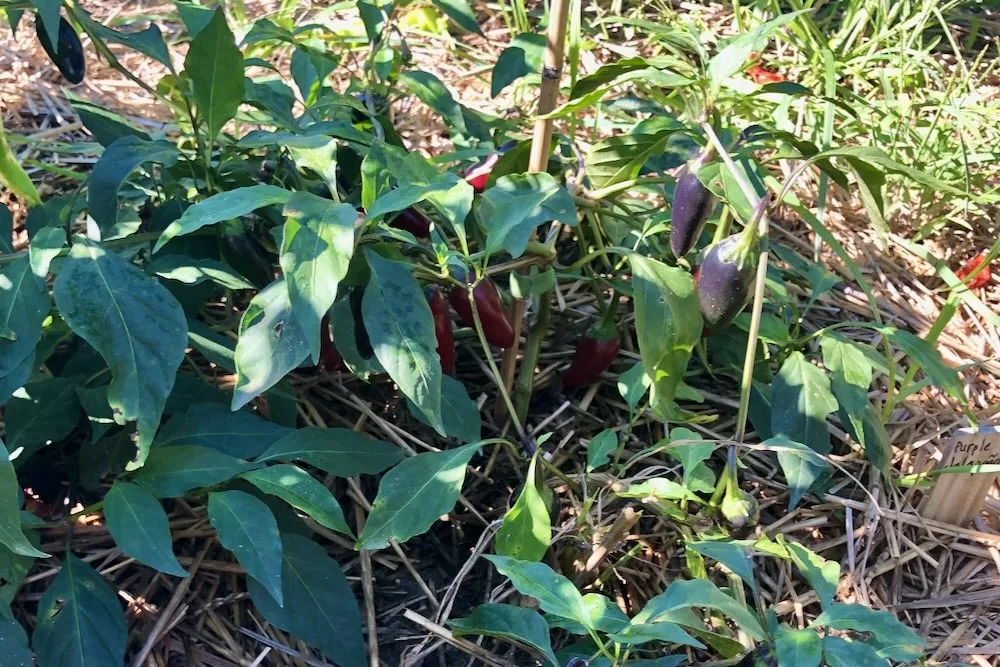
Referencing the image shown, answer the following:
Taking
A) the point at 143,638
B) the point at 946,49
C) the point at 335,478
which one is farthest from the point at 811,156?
the point at 946,49

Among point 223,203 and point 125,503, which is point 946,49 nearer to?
point 223,203

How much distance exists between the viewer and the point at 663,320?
3.07 feet

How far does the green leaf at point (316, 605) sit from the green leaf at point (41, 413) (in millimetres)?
288

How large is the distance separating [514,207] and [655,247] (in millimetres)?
398

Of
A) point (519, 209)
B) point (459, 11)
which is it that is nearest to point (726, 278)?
point (519, 209)

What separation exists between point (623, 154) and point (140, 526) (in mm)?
667

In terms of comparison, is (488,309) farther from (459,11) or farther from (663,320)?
(459,11)

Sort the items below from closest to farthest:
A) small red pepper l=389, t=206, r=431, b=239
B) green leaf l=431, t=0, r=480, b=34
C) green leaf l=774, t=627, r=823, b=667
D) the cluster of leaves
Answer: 1. green leaf l=774, t=627, r=823, b=667
2. the cluster of leaves
3. small red pepper l=389, t=206, r=431, b=239
4. green leaf l=431, t=0, r=480, b=34

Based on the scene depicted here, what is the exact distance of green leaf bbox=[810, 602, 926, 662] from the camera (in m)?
0.77

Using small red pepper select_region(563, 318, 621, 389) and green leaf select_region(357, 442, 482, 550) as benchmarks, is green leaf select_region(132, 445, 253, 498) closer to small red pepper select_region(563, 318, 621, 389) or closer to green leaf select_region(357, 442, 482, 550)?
green leaf select_region(357, 442, 482, 550)

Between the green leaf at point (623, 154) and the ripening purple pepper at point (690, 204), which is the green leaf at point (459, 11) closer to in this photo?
the green leaf at point (623, 154)

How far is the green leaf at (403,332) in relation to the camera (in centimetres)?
87

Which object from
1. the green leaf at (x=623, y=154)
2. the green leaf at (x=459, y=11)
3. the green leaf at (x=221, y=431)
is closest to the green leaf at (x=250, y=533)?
the green leaf at (x=221, y=431)

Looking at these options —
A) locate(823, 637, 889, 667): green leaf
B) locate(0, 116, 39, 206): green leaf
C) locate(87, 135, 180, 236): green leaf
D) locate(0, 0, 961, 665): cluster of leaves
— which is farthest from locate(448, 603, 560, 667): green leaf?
locate(0, 116, 39, 206): green leaf
